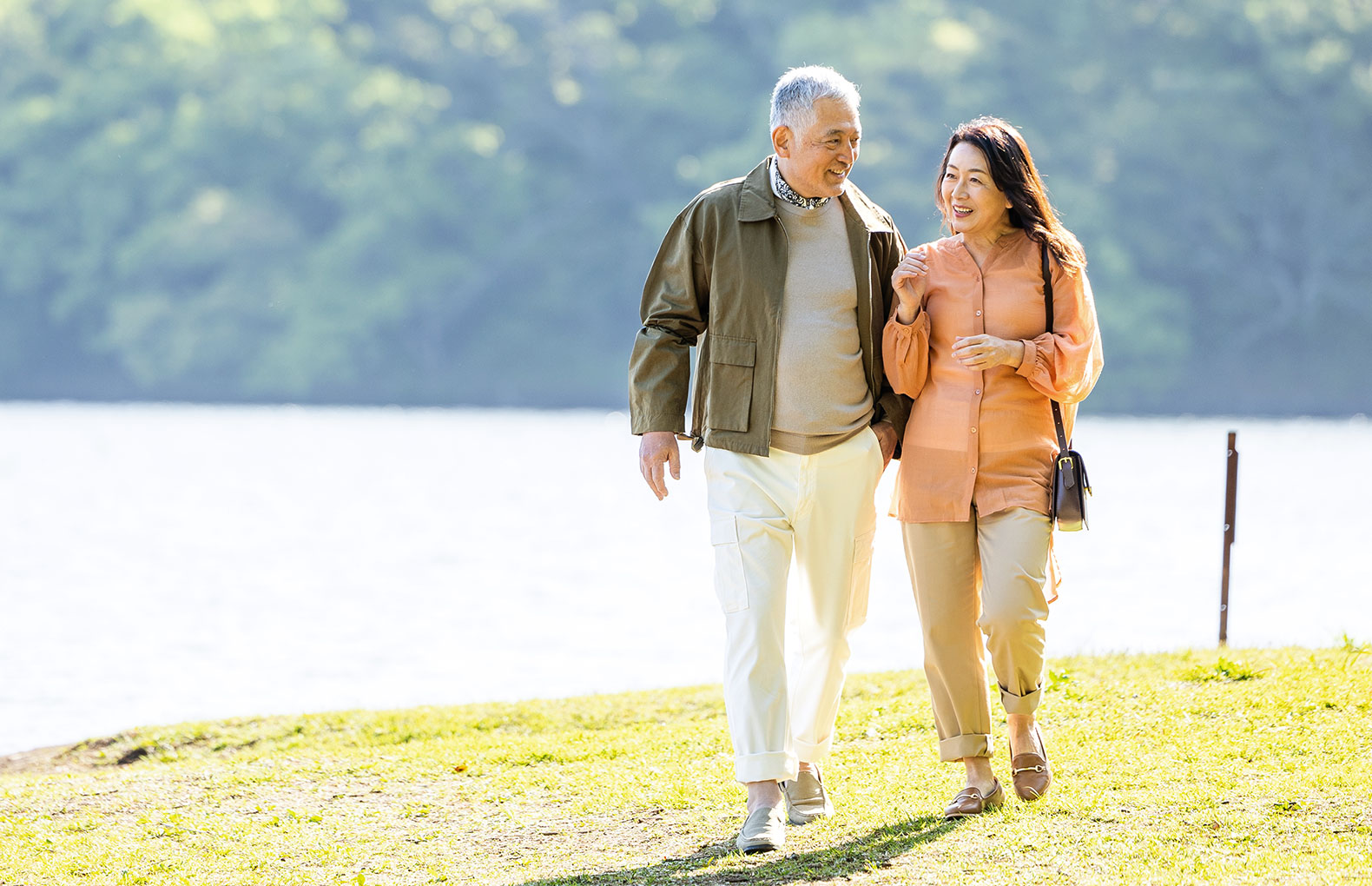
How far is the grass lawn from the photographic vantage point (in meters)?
4.36

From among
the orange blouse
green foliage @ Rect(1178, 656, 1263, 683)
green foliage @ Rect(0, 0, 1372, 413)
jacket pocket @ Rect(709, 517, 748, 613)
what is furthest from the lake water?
green foliage @ Rect(0, 0, 1372, 413)

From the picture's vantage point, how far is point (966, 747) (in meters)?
4.70

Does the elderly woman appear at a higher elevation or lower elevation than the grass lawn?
higher

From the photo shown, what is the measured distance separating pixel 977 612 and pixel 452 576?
37.7 feet

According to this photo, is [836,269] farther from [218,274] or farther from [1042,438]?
[218,274]

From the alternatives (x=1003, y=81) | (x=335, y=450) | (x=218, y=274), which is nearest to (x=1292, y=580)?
(x=335, y=450)

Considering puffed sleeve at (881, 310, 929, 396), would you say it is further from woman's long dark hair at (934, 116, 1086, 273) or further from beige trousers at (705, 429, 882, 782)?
woman's long dark hair at (934, 116, 1086, 273)

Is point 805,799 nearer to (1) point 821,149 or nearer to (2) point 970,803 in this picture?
(2) point 970,803

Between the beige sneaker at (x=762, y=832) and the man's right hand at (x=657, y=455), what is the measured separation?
891 mm

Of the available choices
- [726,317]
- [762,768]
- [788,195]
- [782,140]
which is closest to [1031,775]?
[762,768]

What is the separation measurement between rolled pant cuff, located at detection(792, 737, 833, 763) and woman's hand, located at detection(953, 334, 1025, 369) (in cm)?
116

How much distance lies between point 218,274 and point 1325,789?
46.1 meters

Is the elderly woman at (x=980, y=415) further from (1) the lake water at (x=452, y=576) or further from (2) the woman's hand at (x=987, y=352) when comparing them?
(1) the lake water at (x=452, y=576)

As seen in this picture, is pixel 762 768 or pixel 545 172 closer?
pixel 762 768
